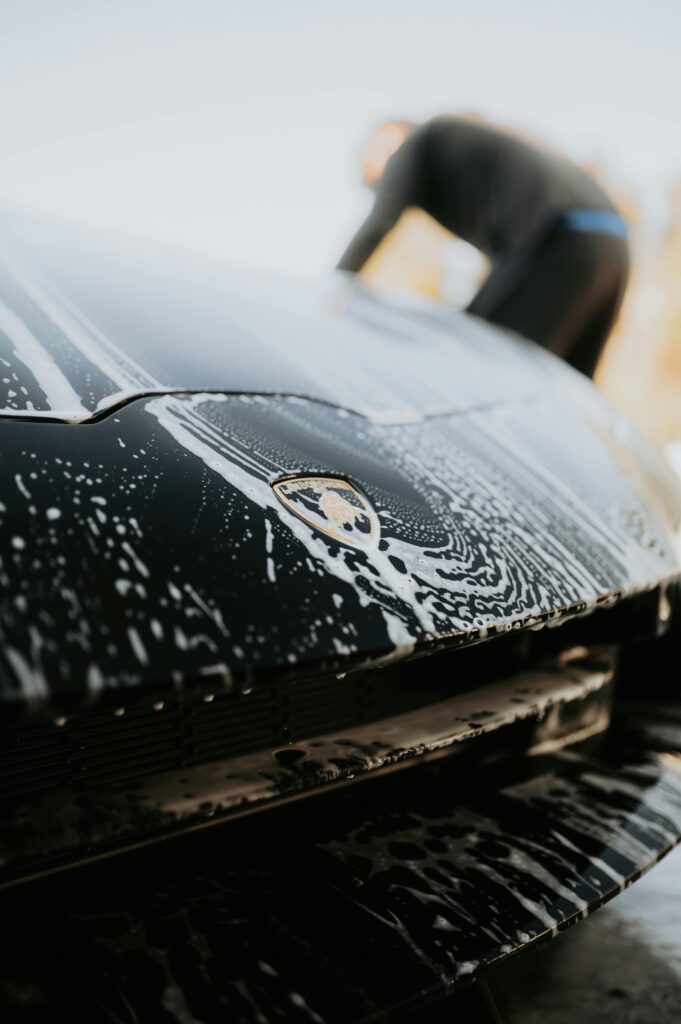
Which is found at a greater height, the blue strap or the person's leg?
the blue strap

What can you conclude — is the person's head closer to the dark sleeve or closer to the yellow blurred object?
the dark sleeve

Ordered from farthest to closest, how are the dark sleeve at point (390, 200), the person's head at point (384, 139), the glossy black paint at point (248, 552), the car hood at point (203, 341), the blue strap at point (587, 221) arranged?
the person's head at point (384, 139), the blue strap at point (587, 221), the dark sleeve at point (390, 200), the car hood at point (203, 341), the glossy black paint at point (248, 552)

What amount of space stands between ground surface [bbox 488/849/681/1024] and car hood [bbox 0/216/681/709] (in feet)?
1.45

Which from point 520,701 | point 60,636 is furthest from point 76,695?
point 520,701

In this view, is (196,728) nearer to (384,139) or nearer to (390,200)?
(390,200)

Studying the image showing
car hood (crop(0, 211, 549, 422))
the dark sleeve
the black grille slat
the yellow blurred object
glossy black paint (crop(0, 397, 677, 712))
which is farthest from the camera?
the yellow blurred object

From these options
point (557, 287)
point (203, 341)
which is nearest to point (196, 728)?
point (203, 341)

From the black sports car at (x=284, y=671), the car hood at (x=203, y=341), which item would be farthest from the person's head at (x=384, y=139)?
the black sports car at (x=284, y=671)

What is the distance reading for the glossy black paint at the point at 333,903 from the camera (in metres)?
0.55

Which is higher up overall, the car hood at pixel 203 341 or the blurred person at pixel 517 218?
the blurred person at pixel 517 218

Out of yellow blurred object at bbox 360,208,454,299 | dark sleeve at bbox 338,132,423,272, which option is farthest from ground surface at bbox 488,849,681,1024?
yellow blurred object at bbox 360,208,454,299

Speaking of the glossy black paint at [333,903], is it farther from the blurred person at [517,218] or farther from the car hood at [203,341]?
the blurred person at [517,218]

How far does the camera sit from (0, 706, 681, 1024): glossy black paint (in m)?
0.55

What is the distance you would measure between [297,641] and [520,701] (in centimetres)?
45
